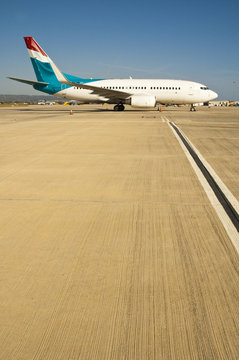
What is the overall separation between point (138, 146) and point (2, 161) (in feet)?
14.4

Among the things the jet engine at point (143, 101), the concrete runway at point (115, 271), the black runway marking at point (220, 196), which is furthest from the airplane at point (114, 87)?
the concrete runway at point (115, 271)

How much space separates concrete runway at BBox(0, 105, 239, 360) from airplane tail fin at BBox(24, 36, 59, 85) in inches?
1168

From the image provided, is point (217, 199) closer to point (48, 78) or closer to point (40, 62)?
point (48, 78)

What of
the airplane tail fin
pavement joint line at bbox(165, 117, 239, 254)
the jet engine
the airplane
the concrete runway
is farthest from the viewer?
the airplane

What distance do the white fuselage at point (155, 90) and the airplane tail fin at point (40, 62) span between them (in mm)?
1764

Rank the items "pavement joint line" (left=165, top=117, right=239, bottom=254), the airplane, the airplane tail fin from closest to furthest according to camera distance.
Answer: "pavement joint line" (left=165, top=117, right=239, bottom=254) → the airplane tail fin → the airplane

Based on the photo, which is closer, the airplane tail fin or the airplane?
the airplane tail fin

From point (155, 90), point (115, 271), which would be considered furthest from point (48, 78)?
point (115, 271)

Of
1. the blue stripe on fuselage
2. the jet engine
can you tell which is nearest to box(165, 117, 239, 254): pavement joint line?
the jet engine

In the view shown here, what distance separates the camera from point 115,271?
2.81 metres

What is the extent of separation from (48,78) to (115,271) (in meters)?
33.5

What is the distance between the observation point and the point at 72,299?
7.93ft

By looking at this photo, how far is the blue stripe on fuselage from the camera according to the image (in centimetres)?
3284

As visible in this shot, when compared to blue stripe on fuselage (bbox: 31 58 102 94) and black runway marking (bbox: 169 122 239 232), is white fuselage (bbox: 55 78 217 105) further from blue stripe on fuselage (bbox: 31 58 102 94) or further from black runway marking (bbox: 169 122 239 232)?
black runway marking (bbox: 169 122 239 232)
